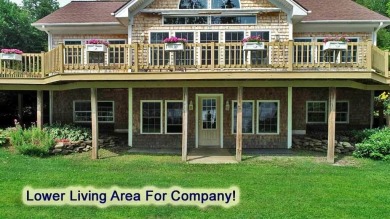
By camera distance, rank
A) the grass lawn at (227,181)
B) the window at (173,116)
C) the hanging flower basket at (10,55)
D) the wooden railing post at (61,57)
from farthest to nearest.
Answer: the window at (173,116) < the hanging flower basket at (10,55) < the wooden railing post at (61,57) < the grass lawn at (227,181)

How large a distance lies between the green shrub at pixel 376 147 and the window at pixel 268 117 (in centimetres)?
320

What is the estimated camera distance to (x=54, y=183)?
8461mm

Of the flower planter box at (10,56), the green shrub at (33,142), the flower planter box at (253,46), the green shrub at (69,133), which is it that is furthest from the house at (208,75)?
the green shrub at (33,142)

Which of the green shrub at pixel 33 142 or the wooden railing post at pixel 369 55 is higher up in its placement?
the wooden railing post at pixel 369 55

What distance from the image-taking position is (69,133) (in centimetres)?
1345

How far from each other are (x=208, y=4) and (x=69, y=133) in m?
7.63

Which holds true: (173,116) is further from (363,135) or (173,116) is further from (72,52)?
(363,135)

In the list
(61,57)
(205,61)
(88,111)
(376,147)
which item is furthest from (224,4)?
(88,111)

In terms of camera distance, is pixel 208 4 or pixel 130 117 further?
pixel 130 117

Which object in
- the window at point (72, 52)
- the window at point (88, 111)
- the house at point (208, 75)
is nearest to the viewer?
the window at point (72, 52)

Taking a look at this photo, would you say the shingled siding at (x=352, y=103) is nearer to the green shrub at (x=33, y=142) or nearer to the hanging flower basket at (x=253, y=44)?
the hanging flower basket at (x=253, y=44)

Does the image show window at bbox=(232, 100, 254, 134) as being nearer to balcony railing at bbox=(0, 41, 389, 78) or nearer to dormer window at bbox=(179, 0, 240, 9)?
balcony railing at bbox=(0, 41, 389, 78)

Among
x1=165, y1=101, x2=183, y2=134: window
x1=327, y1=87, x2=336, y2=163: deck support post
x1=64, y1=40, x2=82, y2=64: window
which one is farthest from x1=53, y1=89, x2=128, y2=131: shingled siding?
x1=327, y1=87, x2=336, y2=163: deck support post

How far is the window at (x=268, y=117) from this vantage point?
1390 centimetres
